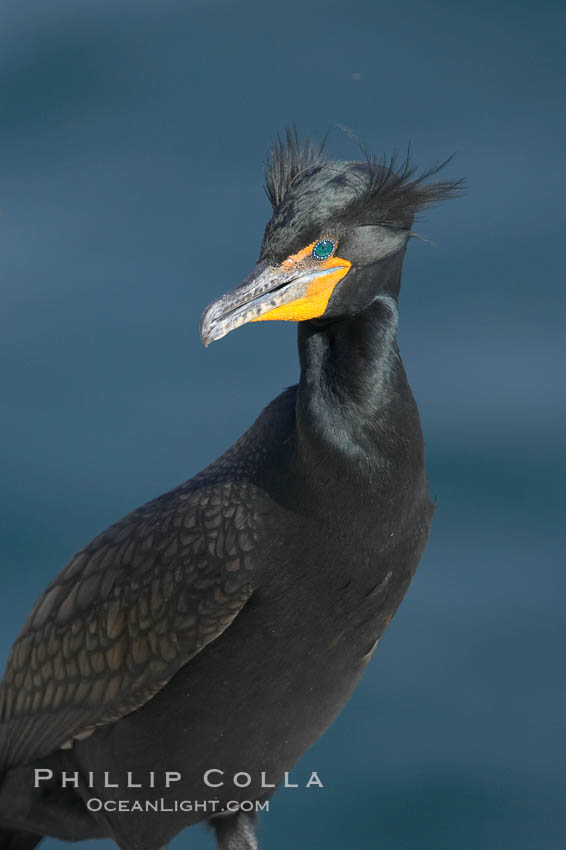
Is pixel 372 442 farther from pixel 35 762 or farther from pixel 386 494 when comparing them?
pixel 35 762

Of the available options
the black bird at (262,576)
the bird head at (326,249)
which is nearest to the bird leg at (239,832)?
the black bird at (262,576)

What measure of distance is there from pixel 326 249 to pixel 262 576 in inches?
35.0

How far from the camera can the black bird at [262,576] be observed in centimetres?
325

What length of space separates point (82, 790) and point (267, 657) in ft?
2.74

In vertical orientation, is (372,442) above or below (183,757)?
above

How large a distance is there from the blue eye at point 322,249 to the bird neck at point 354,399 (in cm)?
19

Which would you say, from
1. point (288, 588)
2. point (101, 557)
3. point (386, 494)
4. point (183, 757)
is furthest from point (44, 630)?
point (386, 494)

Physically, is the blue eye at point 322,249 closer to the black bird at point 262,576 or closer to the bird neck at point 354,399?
the black bird at point 262,576

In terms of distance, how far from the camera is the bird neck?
131 inches

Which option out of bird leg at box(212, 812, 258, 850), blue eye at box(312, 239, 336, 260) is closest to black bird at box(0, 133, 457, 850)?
blue eye at box(312, 239, 336, 260)

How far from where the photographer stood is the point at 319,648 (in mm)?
3582

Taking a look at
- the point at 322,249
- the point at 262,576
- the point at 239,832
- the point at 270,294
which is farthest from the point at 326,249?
the point at 239,832

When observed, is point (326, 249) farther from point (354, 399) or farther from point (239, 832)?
point (239, 832)

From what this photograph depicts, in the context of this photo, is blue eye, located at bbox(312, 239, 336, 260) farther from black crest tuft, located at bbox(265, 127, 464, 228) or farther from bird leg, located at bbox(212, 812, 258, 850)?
bird leg, located at bbox(212, 812, 258, 850)
